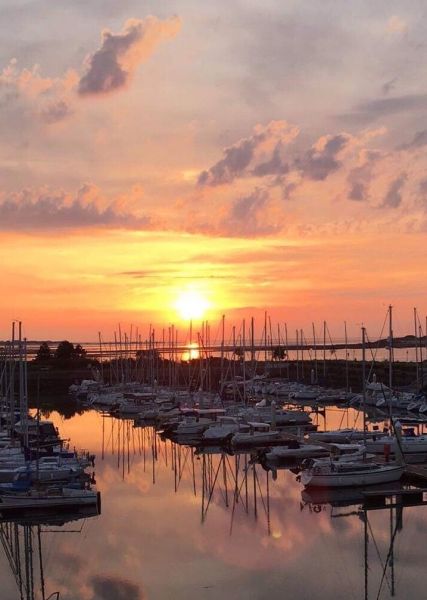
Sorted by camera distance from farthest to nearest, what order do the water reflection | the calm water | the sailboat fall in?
1. the sailboat
2. the water reflection
3. the calm water

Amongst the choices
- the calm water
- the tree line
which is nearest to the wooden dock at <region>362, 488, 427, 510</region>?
the calm water

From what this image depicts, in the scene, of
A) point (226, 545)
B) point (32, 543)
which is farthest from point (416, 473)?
point (32, 543)

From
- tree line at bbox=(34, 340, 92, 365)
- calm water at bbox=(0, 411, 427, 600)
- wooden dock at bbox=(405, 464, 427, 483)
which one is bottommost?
calm water at bbox=(0, 411, 427, 600)

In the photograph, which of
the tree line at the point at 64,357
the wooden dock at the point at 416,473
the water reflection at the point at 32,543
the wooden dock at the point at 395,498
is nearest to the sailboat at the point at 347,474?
the wooden dock at the point at 416,473

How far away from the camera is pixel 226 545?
2977 centimetres

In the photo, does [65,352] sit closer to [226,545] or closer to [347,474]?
[347,474]

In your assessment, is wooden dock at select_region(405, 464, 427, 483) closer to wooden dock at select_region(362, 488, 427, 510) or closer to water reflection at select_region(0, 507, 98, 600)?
wooden dock at select_region(362, 488, 427, 510)

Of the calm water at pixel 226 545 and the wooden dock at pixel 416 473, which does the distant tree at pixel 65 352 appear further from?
the wooden dock at pixel 416 473

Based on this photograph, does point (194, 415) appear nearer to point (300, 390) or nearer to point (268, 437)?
point (268, 437)

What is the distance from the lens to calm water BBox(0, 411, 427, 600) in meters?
25.3

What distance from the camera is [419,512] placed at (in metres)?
33.2

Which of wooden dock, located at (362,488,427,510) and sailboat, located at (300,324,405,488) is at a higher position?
sailboat, located at (300,324,405,488)

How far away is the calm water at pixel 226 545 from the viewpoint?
25.3 m

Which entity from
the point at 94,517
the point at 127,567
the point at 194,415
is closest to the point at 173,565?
the point at 127,567
